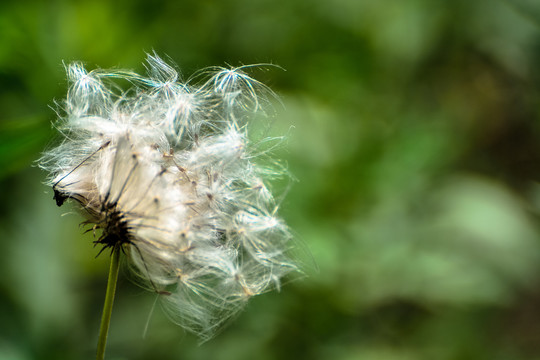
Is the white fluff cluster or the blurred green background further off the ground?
the blurred green background

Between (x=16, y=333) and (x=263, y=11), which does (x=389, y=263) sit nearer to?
(x=16, y=333)

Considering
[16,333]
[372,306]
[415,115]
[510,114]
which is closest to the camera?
[16,333]

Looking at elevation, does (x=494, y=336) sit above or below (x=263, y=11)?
below

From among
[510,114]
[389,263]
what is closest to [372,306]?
[389,263]

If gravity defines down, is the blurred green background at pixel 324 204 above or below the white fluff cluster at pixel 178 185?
above

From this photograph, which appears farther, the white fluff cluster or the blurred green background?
the blurred green background
